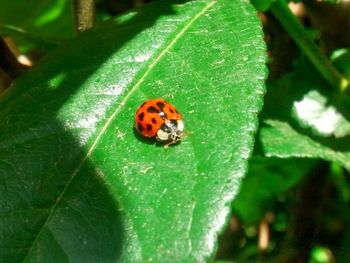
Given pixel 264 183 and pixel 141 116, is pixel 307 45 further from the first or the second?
pixel 264 183

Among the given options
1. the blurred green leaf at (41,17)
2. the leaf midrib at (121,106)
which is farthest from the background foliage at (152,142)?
the blurred green leaf at (41,17)

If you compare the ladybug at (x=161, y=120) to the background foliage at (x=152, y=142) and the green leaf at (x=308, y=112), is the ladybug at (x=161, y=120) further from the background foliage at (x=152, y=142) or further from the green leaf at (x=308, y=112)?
the green leaf at (x=308, y=112)

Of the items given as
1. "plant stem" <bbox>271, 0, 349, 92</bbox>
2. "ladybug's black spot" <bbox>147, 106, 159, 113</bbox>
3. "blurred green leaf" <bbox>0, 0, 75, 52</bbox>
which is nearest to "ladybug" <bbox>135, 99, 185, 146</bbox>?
"ladybug's black spot" <bbox>147, 106, 159, 113</bbox>

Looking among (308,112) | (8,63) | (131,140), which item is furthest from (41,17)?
(131,140)

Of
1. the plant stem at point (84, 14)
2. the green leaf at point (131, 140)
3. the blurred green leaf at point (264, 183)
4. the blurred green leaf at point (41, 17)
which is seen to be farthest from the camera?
the blurred green leaf at point (41, 17)

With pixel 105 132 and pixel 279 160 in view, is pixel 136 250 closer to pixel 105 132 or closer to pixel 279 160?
pixel 105 132

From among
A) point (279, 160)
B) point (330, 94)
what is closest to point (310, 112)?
point (330, 94)
